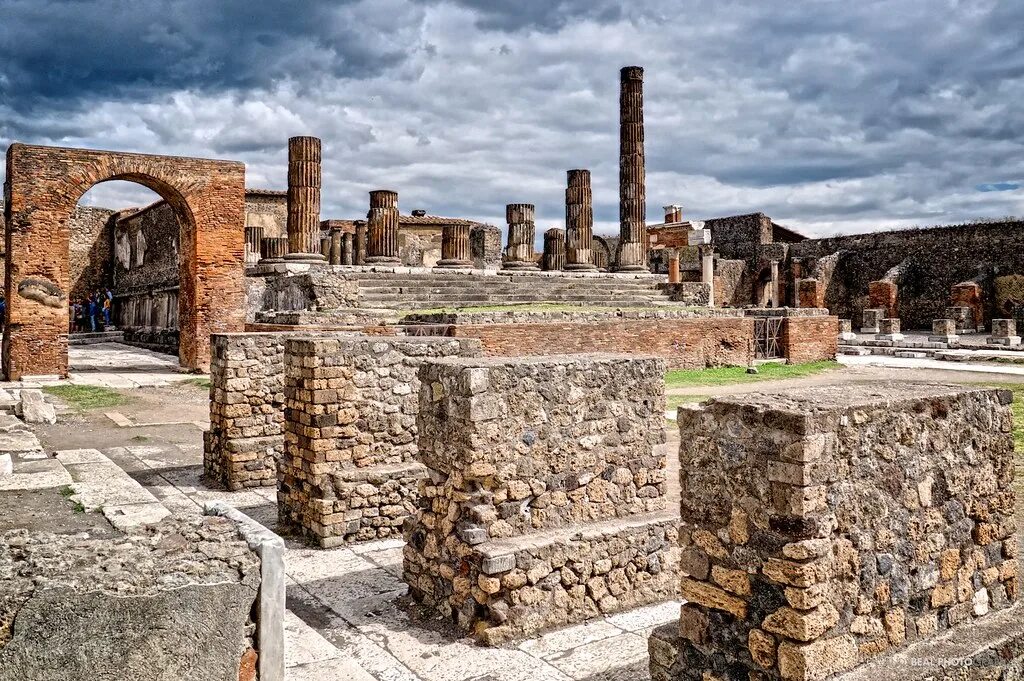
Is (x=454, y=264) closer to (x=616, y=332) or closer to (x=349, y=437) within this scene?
(x=616, y=332)

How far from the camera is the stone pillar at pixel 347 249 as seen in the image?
32.0 m

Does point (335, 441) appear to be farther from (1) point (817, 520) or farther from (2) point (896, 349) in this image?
Answer: (2) point (896, 349)

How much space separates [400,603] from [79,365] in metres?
16.4

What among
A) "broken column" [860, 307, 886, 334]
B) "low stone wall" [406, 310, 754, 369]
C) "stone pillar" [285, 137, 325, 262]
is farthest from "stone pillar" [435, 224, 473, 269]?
"broken column" [860, 307, 886, 334]

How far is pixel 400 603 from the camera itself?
14.7 ft

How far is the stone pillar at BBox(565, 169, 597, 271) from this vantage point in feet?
76.7

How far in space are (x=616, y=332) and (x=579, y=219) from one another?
8.75 m

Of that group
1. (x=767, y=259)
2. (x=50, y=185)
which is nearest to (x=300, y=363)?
(x=50, y=185)

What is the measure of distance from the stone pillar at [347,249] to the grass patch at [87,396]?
18218mm

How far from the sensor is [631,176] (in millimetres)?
23828

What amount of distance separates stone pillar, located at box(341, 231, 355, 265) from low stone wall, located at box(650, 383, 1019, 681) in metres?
29.8

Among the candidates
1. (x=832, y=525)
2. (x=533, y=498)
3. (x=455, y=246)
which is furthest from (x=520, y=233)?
(x=832, y=525)

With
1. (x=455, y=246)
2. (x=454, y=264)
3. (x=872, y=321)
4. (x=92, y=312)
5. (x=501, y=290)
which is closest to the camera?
(x=501, y=290)

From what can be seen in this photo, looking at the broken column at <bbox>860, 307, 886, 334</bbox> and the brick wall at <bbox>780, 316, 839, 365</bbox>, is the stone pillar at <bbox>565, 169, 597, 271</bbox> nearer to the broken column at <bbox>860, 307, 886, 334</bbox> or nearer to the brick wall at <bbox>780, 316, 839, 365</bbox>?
the brick wall at <bbox>780, 316, 839, 365</bbox>
